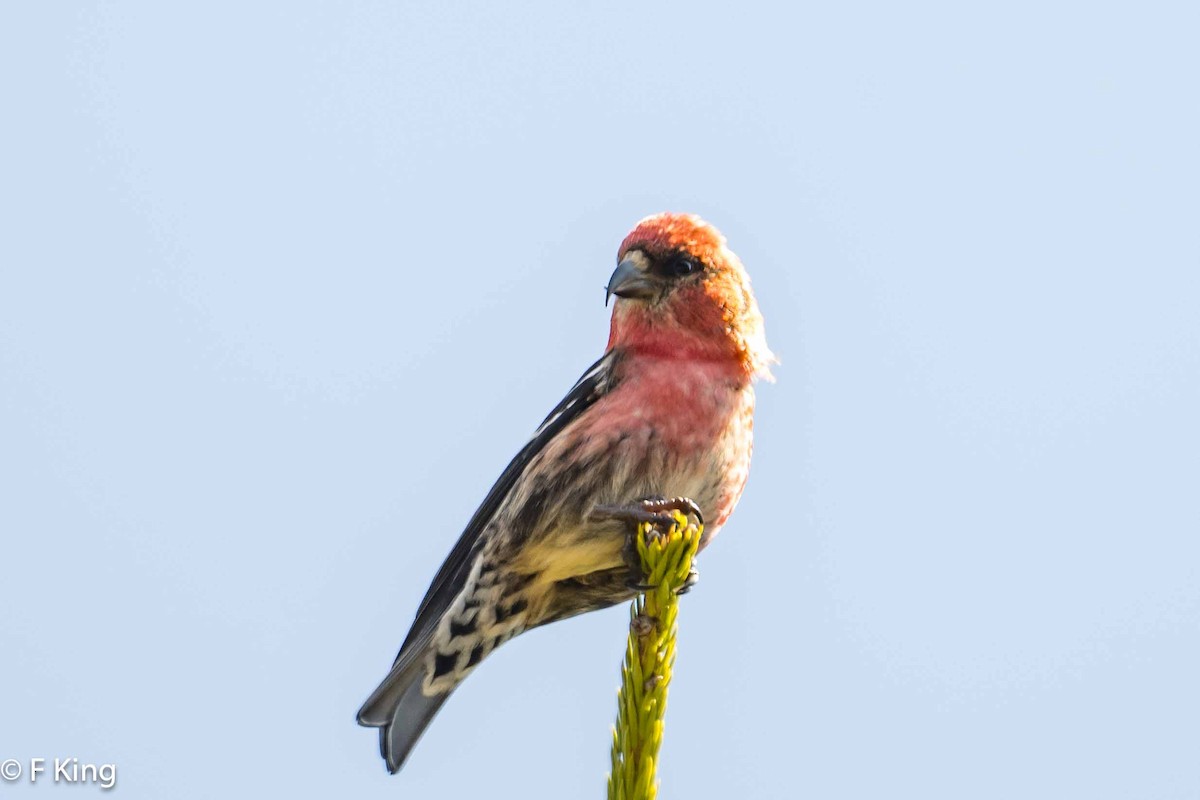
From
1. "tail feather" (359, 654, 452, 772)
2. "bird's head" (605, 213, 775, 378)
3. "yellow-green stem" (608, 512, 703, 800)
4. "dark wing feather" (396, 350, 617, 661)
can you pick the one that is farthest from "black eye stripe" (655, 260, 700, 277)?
"tail feather" (359, 654, 452, 772)

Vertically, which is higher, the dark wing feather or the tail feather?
the dark wing feather

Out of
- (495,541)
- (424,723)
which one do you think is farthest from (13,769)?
(495,541)

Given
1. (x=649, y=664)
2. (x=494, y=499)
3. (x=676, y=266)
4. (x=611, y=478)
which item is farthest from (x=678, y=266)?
(x=649, y=664)

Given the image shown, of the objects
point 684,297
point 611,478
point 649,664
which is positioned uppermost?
point 684,297

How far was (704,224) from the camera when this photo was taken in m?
5.66

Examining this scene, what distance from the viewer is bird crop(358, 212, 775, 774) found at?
501 centimetres

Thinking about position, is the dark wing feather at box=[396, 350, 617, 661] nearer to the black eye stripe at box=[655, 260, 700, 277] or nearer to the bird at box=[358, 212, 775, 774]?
the bird at box=[358, 212, 775, 774]

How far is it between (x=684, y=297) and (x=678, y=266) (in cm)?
16

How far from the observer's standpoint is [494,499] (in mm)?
5512

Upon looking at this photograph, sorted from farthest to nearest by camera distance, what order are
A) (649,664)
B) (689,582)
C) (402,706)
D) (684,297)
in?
(684,297) → (402,706) → (689,582) → (649,664)

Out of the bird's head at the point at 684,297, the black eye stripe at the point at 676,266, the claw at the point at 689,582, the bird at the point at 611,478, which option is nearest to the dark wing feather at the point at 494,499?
the bird at the point at 611,478

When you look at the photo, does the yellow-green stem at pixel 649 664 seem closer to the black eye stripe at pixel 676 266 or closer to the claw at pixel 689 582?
the claw at pixel 689 582

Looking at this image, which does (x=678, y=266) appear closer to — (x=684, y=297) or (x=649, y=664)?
(x=684, y=297)

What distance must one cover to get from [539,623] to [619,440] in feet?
3.01
